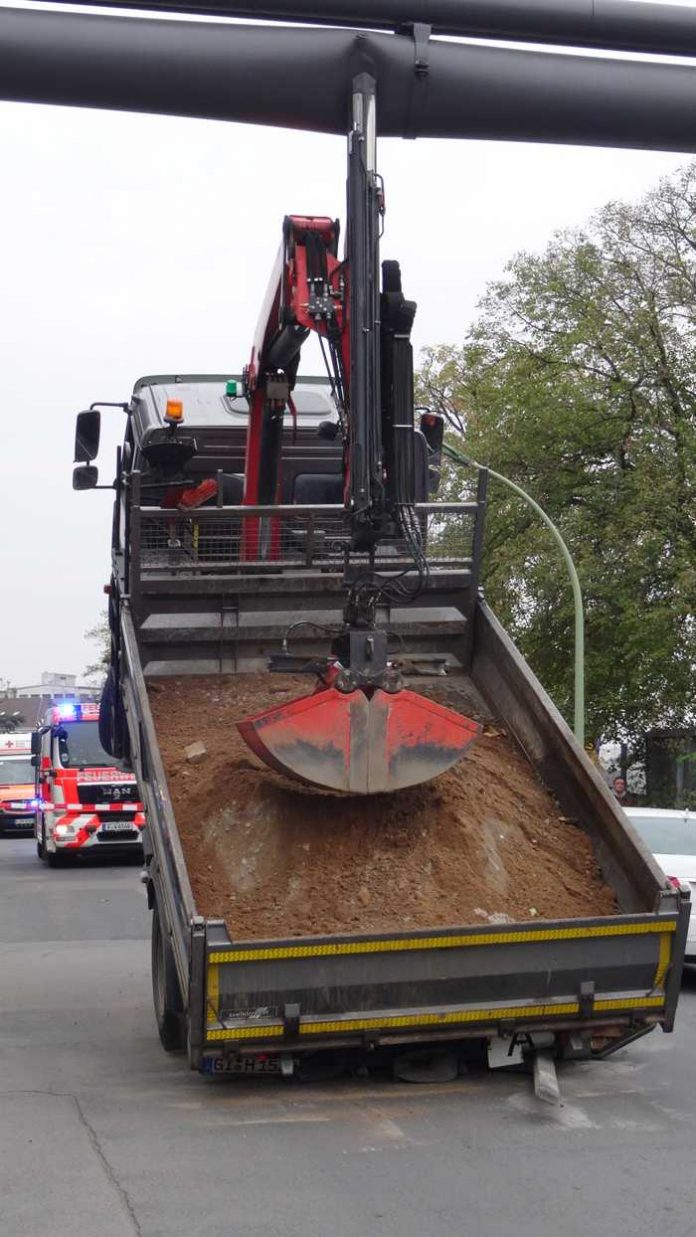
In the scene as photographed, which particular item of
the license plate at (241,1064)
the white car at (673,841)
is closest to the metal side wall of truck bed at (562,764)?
the license plate at (241,1064)

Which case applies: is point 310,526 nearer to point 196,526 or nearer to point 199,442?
point 196,526

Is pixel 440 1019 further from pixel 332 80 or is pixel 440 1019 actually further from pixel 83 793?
pixel 83 793

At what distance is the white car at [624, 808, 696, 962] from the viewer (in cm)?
1256

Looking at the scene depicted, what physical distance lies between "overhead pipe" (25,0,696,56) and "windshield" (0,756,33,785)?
32.0 metres

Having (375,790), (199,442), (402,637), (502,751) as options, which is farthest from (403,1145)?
(199,442)

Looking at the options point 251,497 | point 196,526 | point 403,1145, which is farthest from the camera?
point 251,497

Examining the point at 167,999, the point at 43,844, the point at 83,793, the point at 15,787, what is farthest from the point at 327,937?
the point at 15,787

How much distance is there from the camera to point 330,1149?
21.8ft

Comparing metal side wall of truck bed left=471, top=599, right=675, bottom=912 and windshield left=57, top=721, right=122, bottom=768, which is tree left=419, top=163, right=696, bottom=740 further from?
metal side wall of truck bed left=471, top=599, right=675, bottom=912

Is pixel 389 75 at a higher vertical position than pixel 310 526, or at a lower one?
higher

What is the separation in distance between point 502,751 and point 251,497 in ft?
10.1

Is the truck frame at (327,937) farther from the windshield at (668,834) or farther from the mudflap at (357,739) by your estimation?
the windshield at (668,834)

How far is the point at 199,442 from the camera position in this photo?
12047mm

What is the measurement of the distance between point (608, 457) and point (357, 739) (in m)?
24.1
